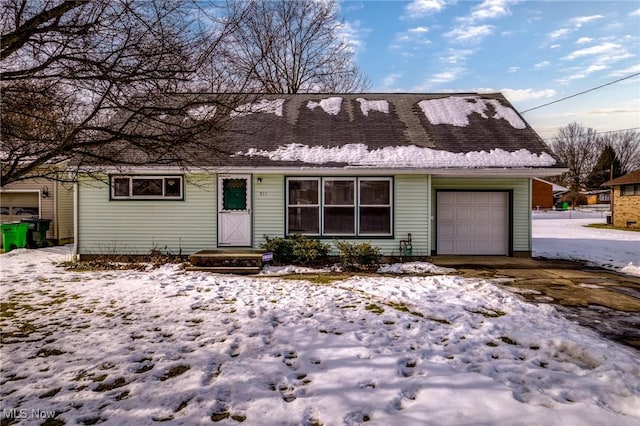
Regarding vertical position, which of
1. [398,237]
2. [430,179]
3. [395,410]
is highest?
[430,179]

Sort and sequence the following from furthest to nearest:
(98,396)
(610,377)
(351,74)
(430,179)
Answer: (351,74) → (430,179) → (610,377) → (98,396)

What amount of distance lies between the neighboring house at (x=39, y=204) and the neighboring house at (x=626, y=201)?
28.7 m

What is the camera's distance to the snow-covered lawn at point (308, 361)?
2.95m

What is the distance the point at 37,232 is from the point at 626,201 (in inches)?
1179

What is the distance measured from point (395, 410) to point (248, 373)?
54.5 inches

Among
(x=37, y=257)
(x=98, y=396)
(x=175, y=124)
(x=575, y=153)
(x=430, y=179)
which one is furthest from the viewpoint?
(x=575, y=153)

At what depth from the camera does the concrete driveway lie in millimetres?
5207

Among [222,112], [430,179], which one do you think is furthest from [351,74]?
[222,112]

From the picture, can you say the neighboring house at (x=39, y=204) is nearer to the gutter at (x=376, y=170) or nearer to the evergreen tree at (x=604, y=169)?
the gutter at (x=376, y=170)

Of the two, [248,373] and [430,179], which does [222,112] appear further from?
[430,179]

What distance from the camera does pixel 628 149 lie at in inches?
2581

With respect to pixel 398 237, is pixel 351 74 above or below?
above

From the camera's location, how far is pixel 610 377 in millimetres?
3398

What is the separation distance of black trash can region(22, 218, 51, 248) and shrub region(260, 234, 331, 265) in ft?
28.3
